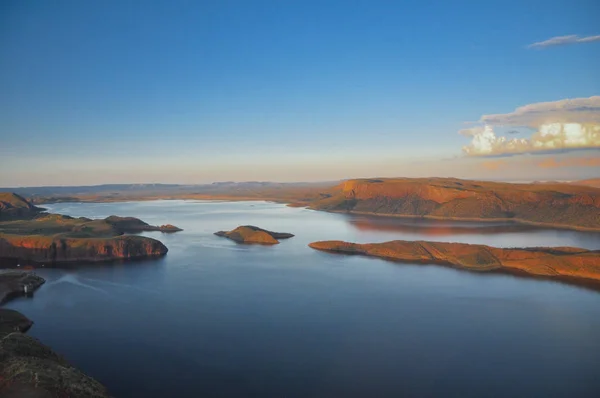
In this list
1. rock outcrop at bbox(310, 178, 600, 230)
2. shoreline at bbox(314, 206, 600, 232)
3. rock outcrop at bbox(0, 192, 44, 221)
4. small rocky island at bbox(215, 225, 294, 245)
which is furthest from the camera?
rock outcrop at bbox(0, 192, 44, 221)

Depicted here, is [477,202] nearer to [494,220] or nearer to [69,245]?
[494,220]

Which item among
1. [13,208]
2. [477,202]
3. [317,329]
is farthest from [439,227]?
[13,208]

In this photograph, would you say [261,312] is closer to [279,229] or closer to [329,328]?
[329,328]

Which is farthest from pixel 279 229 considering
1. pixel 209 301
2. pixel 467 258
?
pixel 209 301

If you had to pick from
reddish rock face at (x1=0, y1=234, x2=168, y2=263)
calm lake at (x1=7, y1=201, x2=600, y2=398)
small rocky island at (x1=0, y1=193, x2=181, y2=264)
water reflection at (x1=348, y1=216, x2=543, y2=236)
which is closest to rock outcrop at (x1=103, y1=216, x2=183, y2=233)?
small rocky island at (x1=0, y1=193, x2=181, y2=264)

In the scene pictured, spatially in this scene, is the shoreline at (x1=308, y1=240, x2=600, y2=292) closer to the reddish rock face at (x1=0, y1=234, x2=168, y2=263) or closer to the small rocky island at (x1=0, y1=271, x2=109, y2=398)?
the reddish rock face at (x1=0, y1=234, x2=168, y2=263)

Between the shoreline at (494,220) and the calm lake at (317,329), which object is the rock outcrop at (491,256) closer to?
the calm lake at (317,329)
